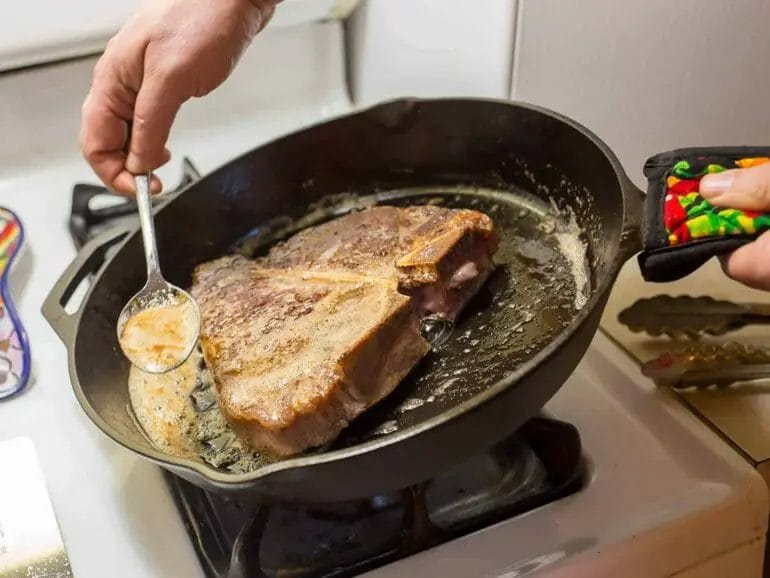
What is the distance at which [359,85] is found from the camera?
4.12 feet

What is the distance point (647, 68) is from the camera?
975 millimetres

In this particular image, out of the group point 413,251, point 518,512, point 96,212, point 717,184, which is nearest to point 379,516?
point 518,512

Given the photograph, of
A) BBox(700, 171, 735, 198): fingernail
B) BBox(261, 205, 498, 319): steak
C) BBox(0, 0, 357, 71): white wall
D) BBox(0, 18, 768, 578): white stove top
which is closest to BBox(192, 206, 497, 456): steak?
BBox(261, 205, 498, 319): steak

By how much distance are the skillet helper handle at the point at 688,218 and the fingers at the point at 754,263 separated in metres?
0.01

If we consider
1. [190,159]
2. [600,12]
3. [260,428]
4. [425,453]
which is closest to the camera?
[425,453]

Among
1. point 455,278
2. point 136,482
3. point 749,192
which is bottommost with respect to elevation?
point 136,482

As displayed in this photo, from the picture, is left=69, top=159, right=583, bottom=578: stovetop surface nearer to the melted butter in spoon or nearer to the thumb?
the melted butter in spoon

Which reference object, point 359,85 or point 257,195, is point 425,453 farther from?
point 359,85

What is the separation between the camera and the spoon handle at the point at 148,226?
82 centimetres

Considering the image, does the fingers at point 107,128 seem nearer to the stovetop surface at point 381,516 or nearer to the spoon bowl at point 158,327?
the spoon bowl at point 158,327

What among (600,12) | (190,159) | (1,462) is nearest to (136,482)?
(1,462)

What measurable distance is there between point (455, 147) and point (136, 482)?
0.52 m

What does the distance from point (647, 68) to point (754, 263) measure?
41 centimetres

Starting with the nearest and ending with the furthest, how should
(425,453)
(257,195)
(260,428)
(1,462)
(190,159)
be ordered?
(425,453) → (260,428) → (1,462) → (257,195) → (190,159)
